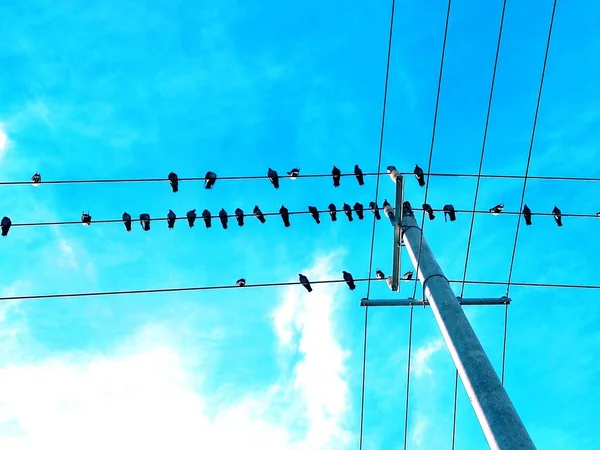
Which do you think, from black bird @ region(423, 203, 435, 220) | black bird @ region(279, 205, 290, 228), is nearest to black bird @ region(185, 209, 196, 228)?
black bird @ region(279, 205, 290, 228)

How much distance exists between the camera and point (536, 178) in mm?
11133

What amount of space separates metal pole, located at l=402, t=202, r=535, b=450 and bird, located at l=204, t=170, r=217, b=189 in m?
5.89

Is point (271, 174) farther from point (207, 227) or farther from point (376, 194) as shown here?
point (376, 194)

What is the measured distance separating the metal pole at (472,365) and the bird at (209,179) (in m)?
5.89

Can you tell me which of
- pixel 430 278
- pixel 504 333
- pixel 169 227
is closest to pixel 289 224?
pixel 169 227

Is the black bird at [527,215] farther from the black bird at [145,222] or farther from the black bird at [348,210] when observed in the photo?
the black bird at [145,222]

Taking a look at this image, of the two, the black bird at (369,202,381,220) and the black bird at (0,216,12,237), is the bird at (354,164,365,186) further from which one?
the black bird at (0,216,12,237)

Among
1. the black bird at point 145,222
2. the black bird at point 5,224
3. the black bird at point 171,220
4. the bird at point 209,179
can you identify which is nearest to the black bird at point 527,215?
the bird at point 209,179

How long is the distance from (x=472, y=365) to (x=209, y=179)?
26.5 feet

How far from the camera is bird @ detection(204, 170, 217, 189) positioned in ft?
40.9

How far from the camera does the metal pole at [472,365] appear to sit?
525cm

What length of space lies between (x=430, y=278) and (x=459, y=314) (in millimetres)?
748

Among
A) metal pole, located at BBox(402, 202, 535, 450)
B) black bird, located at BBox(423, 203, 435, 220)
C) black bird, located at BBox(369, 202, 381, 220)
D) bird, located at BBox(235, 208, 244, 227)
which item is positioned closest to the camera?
metal pole, located at BBox(402, 202, 535, 450)

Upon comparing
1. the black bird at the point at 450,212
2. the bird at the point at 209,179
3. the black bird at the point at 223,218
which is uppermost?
the black bird at the point at 450,212
